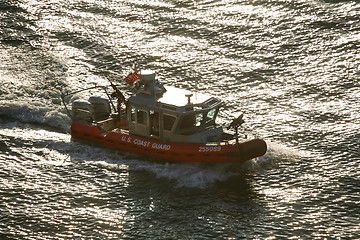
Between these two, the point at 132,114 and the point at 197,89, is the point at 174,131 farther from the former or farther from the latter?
the point at 197,89

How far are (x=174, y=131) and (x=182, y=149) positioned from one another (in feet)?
2.86

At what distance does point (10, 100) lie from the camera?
3738 centimetres

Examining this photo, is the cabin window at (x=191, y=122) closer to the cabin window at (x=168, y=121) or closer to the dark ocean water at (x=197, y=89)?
the cabin window at (x=168, y=121)

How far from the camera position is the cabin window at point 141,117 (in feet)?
103

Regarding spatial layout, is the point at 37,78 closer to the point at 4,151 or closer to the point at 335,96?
the point at 4,151

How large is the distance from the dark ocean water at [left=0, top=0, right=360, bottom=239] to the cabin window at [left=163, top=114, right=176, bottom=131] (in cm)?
178

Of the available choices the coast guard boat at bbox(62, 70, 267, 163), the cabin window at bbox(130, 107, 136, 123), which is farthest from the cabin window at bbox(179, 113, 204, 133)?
the cabin window at bbox(130, 107, 136, 123)

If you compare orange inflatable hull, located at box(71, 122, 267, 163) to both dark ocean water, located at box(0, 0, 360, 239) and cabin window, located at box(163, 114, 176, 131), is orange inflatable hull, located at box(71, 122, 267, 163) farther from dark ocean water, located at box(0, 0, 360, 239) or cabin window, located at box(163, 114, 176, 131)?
cabin window, located at box(163, 114, 176, 131)

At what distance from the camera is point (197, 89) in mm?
38781

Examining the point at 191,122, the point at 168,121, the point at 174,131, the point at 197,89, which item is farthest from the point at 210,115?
the point at 197,89

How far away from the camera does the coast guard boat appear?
3022 centimetres

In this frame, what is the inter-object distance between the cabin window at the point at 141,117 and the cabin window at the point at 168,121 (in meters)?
Result: 1.04

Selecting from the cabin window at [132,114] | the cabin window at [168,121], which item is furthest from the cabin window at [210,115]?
the cabin window at [132,114]

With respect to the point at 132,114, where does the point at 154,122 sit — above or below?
below
